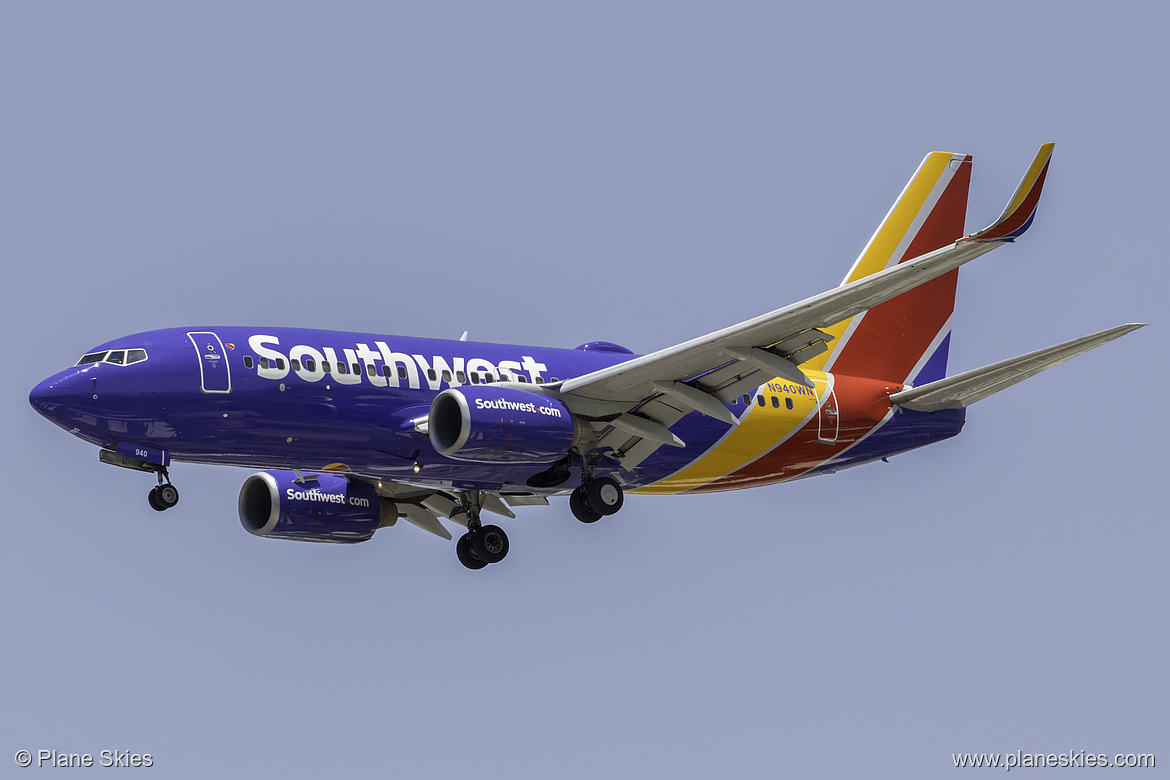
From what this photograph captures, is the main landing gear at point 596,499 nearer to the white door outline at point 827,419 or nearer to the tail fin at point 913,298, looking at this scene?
the white door outline at point 827,419

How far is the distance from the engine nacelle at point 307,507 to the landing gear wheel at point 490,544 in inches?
96.2

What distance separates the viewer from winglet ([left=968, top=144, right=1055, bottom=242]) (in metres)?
24.9

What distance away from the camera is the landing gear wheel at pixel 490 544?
35.2 metres

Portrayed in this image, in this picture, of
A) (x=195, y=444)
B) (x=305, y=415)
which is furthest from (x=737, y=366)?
(x=195, y=444)

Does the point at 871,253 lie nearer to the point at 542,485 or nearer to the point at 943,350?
the point at 943,350

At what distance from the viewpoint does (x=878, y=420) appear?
115 feet

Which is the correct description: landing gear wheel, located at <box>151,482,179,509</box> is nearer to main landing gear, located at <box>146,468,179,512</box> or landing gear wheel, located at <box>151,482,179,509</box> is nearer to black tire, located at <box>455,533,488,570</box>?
main landing gear, located at <box>146,468,179,512</box>

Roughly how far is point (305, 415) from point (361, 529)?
Answer: 700cm

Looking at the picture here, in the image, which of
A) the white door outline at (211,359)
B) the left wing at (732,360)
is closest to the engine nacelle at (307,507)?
the white door outline at (211,359)

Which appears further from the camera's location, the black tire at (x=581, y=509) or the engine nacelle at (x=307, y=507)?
the engine nacelle at (x=307, y=507)

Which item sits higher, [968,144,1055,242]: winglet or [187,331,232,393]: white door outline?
[187,331,232,393]: white door outline

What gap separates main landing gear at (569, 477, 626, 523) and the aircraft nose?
10.00m

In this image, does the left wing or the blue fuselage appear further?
the blue fuselage

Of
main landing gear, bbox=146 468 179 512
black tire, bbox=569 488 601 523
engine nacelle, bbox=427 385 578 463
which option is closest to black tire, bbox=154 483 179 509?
main landing gear, bbox=146 468 179 512
